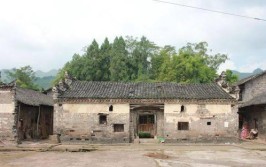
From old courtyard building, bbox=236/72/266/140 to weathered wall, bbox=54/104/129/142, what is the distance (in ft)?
35.2

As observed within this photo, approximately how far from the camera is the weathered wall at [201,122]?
95.5 feet

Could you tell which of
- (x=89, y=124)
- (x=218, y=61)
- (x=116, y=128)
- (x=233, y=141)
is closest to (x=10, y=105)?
(x=89, y=124)

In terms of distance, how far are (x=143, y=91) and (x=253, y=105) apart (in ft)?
29.7

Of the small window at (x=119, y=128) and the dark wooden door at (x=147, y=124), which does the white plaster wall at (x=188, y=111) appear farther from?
the small window at (x=119, y=128)

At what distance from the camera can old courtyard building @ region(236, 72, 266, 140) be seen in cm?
3056

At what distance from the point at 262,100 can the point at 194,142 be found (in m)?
6.38

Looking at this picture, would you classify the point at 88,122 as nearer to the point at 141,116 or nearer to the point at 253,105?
the point at 141,116

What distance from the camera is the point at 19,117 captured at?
27.6 meters

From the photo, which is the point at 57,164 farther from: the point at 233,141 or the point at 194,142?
the point at 233,141

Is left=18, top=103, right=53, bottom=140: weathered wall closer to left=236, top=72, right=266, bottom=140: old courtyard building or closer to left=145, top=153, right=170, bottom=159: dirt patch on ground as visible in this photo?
left=145, top=153, right=170, bottom=159: dirt patch on ground

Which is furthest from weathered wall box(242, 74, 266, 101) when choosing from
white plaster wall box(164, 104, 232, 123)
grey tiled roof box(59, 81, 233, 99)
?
white plaster wall box(164, 104, 232, 123)

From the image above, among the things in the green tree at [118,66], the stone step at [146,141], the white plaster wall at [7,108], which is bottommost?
the stone step at [146,141]

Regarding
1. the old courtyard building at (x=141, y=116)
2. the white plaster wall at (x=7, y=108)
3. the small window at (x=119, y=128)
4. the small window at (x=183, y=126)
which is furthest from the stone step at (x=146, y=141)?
the white plaster wall at (x=7, y=108)

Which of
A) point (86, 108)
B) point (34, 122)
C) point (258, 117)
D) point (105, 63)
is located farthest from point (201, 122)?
point (105, 63)
